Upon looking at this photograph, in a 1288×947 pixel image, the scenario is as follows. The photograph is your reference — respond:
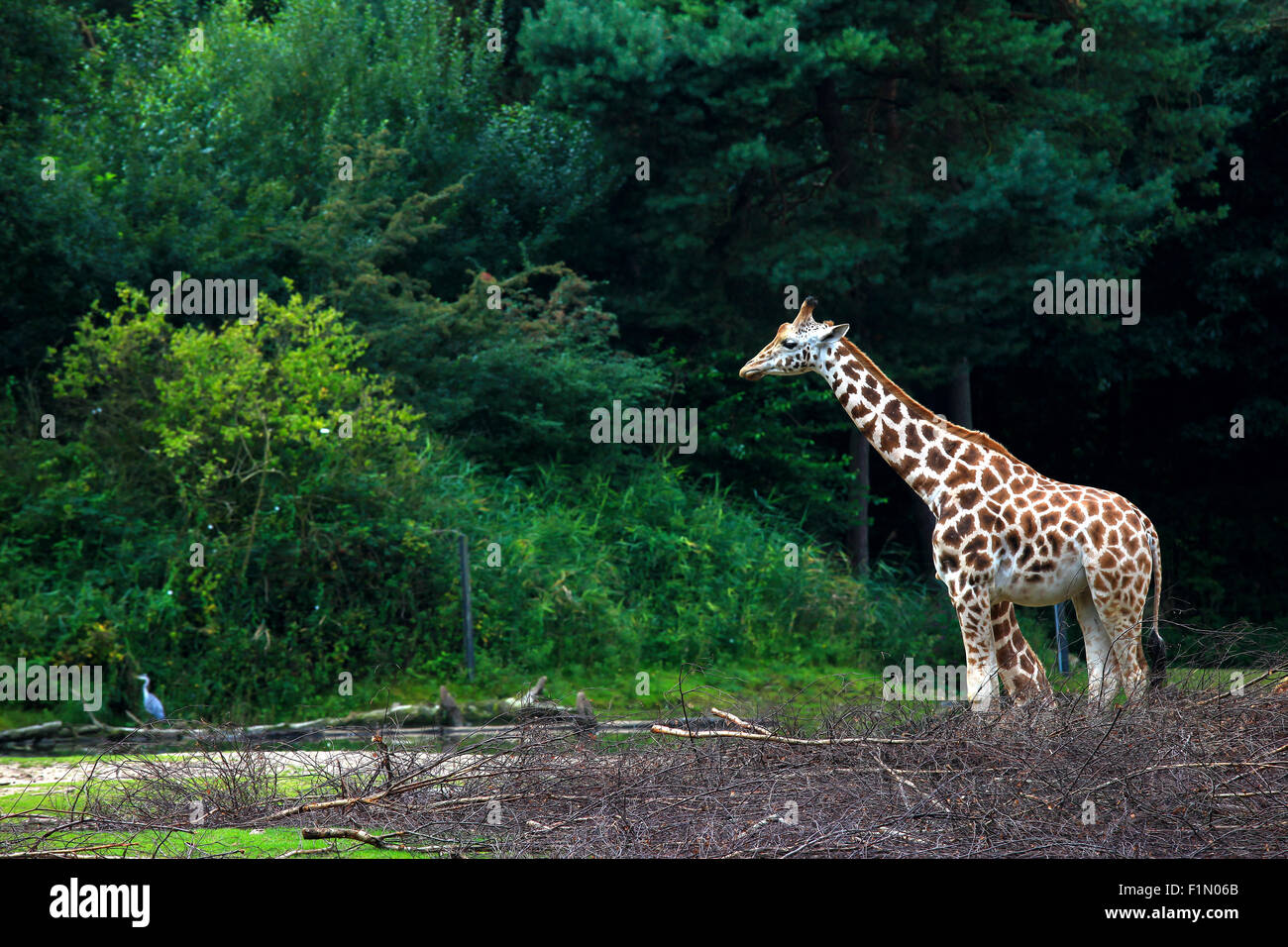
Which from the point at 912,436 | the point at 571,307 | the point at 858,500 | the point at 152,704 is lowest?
the point at 152,704

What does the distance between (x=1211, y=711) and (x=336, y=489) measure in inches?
343

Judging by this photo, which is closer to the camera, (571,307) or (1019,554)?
(1019,554)

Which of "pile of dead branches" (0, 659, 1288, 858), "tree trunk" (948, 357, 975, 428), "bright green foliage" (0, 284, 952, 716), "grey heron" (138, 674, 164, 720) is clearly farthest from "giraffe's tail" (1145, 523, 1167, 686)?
"tree trunk" (948, 357, 975, 428)

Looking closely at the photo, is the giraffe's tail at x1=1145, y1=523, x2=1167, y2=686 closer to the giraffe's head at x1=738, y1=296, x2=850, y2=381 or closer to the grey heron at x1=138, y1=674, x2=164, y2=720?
the giraffe's head at x1=738, y1=296, x2=850, y2=381

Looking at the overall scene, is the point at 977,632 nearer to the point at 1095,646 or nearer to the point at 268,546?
the point at 1095,646

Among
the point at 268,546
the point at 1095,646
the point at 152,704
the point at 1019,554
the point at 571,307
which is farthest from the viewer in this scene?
the point at 571,307

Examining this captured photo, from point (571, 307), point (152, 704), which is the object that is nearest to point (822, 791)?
point (152, 704)

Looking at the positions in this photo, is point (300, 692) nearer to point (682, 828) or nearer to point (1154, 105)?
point (682, 828)

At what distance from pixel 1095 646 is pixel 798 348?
2648mm

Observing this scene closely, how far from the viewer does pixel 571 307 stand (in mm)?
18750

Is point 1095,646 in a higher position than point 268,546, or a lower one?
lower

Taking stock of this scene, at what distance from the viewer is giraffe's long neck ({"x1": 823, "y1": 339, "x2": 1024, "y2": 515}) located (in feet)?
28.4

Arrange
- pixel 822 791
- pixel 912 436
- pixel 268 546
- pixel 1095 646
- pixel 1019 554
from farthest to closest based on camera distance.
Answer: pixel 268 546 < pixel 912 436 < pixel 1095 646 < pixel 1019 554 < pixel 822 791
